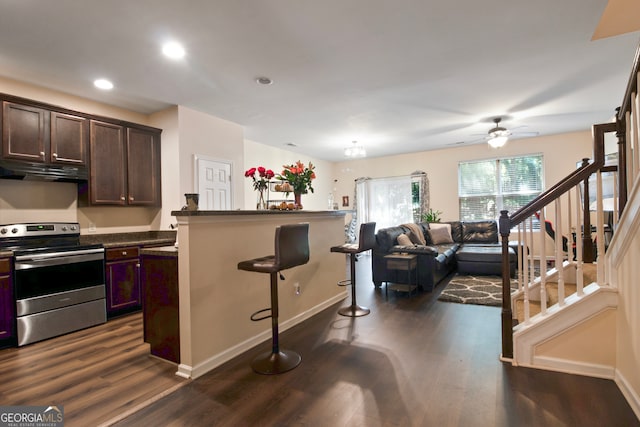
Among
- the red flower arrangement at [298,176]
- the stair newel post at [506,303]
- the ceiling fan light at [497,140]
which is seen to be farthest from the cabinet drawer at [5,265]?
the ceiling fan light at [497,140]

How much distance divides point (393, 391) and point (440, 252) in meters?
3.46

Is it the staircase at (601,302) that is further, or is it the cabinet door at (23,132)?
the cabinet door at (23,132)

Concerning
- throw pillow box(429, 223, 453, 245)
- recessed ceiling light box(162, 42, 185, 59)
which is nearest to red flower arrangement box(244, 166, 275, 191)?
recessed ceiling light box(162, 42, 185, 59)

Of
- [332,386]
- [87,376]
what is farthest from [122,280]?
[332,386]

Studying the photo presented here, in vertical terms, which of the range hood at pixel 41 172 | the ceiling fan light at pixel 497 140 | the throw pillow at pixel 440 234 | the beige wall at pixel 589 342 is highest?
the ceiling fan light at pixel 497 140

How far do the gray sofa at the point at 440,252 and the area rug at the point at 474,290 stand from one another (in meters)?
0.22

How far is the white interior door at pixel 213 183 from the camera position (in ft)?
14.6

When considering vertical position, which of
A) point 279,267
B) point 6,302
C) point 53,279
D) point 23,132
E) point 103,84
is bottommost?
point 6,302

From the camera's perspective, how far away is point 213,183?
4656mm

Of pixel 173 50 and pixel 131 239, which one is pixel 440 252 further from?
pixel 131 239

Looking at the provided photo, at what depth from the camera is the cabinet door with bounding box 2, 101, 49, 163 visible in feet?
10.1

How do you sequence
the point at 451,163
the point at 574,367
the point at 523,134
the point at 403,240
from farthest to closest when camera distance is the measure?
1. the point at 451,163
2. the point at 523,134
3. the point at 403,240
4. the point at 574,367

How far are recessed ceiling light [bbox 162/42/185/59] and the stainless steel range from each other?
7.50 ft

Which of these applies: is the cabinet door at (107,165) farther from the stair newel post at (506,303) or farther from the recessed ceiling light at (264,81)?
the stair newel post at (506,303)
